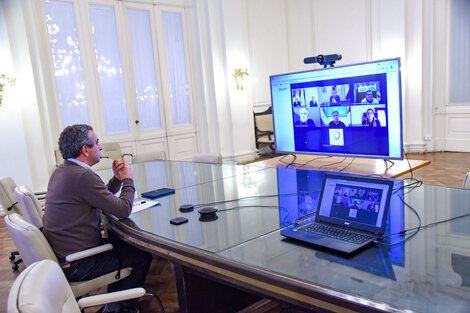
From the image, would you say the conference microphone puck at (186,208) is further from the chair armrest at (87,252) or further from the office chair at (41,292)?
the office chair at (41,292)

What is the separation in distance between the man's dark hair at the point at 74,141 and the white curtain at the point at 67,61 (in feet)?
13.6

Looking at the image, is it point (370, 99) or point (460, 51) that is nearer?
point (370, 99)

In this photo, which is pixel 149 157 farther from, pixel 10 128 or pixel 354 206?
pixel 354 206

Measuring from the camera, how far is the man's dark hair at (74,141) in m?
2.22

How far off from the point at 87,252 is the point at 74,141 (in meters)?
0.65

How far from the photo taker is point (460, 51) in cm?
697

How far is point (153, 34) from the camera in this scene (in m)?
6.98

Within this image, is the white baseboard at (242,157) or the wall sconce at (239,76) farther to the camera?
the white baseboard at (242,157)

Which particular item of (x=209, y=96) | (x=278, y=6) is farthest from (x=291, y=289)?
(x=278, y=6)

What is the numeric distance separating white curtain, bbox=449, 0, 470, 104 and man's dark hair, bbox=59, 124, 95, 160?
7.10 m

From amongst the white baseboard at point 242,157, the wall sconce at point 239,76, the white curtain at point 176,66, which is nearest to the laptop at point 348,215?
the white curtain at point 176,66

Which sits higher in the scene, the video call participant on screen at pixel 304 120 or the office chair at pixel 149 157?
the video call participant on screen at pixel 304 120

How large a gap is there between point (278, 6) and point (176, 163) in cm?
604

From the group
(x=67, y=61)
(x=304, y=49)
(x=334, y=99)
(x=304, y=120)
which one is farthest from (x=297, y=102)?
(x=304, y=49)
